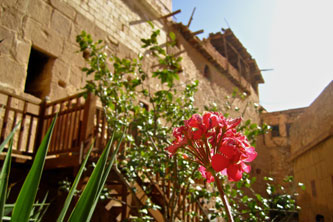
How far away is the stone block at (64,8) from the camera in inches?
180

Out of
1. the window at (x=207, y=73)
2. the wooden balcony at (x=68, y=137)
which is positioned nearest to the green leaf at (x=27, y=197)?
the wooden balcony at (x=68, y=137)

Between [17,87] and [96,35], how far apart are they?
2.06 meters

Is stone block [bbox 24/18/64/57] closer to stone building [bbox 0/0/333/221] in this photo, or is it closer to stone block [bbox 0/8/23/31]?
stone building [bbox 0/0/333/221]

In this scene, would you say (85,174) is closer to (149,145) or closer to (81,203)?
(149,145)

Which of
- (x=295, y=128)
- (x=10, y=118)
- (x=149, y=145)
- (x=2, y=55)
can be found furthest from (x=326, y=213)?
(x=2, y=55)

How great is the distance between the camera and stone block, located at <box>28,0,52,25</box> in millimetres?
4156

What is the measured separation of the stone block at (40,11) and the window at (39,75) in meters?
0.52

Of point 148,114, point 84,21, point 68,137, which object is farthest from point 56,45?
point 148,114

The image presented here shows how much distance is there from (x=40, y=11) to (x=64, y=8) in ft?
1.68

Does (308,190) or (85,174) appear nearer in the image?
(85,174)

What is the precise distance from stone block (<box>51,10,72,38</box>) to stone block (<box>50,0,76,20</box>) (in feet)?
0.29

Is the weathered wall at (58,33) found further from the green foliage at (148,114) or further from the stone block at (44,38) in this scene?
the green foliage at (148,114)

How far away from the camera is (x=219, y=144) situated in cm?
82

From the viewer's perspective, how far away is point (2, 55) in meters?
3.66
